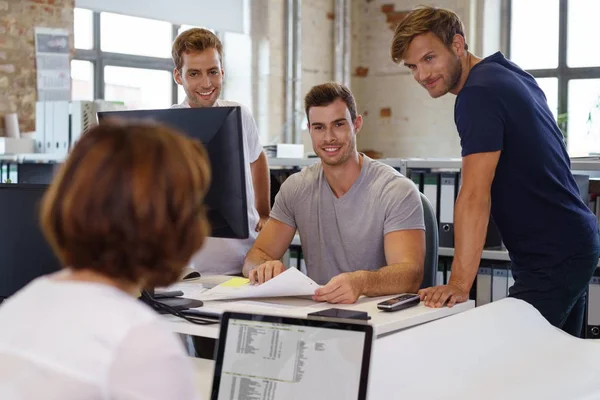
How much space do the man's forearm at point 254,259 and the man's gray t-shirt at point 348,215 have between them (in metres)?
0.11

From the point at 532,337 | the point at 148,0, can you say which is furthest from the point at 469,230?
the point at 148,0

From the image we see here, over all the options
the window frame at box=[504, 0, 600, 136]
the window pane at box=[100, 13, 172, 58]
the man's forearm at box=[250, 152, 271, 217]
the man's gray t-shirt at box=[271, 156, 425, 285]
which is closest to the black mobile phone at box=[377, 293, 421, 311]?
the man's gray t-shirt at box=[271, 156, 425, 285]

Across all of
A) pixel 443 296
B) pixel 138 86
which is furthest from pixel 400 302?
pixel 138 86

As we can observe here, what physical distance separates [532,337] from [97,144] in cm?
123

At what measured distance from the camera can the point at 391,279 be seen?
1953mm

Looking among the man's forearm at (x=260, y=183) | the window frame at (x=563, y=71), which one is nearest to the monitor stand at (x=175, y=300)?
the man's forearm at (x=260, y=183)

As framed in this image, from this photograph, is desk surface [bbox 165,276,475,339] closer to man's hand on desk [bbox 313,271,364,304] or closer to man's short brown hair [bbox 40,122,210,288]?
man's hand on desk [bbox 313,271,364,304]

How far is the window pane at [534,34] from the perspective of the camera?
6.96m

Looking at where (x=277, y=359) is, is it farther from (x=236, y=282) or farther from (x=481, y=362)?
(x=236, y=282)

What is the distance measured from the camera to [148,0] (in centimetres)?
594

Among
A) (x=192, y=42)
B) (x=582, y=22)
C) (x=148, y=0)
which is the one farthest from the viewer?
(x=582, y=22)

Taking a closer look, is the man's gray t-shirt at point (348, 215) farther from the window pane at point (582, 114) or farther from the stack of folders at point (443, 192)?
the window pane at point (582, 114)

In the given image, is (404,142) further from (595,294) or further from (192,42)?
(192,42)

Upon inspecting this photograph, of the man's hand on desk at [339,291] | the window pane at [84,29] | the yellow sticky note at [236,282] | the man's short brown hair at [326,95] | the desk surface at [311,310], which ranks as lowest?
the desk surface at [311,310]
